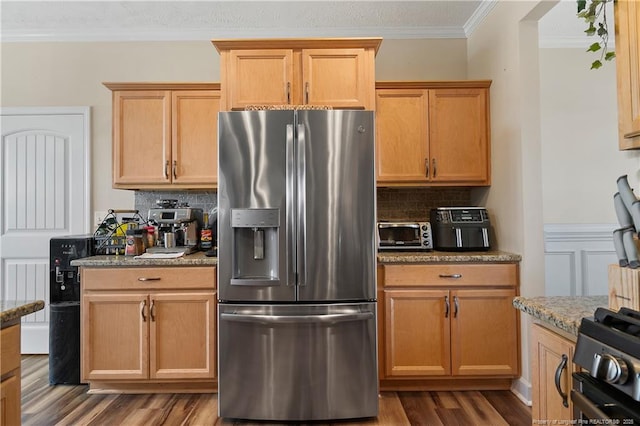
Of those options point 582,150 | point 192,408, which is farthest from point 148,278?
point 582,150

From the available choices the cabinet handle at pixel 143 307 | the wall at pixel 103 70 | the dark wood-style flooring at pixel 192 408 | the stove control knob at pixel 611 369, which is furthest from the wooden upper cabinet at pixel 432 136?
the stove control knob at pixel 611 369

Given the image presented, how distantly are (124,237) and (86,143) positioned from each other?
3.54 feet

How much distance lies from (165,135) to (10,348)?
2000mm

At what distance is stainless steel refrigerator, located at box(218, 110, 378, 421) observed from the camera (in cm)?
217

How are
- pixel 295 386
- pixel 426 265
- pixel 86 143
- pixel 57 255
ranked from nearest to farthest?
pixel 295 386 → pixel 426 265 → pixel 57 255 → pixel 86 143

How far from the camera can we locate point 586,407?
3.16 feet

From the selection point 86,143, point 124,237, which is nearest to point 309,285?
point 124,237

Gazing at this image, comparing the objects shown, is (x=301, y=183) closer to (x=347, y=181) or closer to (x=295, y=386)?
(x=347, y=181)

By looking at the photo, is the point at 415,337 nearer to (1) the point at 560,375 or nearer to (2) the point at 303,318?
(2) the point at 303,318

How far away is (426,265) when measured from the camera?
8.22 feet

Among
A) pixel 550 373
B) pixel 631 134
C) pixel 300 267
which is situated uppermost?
pixel 631 134

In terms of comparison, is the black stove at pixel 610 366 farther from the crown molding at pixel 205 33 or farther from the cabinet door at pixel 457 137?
the crown molding at pixel 205 33

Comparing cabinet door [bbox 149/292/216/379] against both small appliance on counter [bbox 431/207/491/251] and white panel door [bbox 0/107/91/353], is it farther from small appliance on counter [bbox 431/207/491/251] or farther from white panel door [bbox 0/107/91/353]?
small appliance on counter [bbox 431/207/491/251]

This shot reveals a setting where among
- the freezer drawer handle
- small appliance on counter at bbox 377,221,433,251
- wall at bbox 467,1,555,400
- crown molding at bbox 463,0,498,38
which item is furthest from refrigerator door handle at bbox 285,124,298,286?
crown molding at bbox 463,0,498,38
